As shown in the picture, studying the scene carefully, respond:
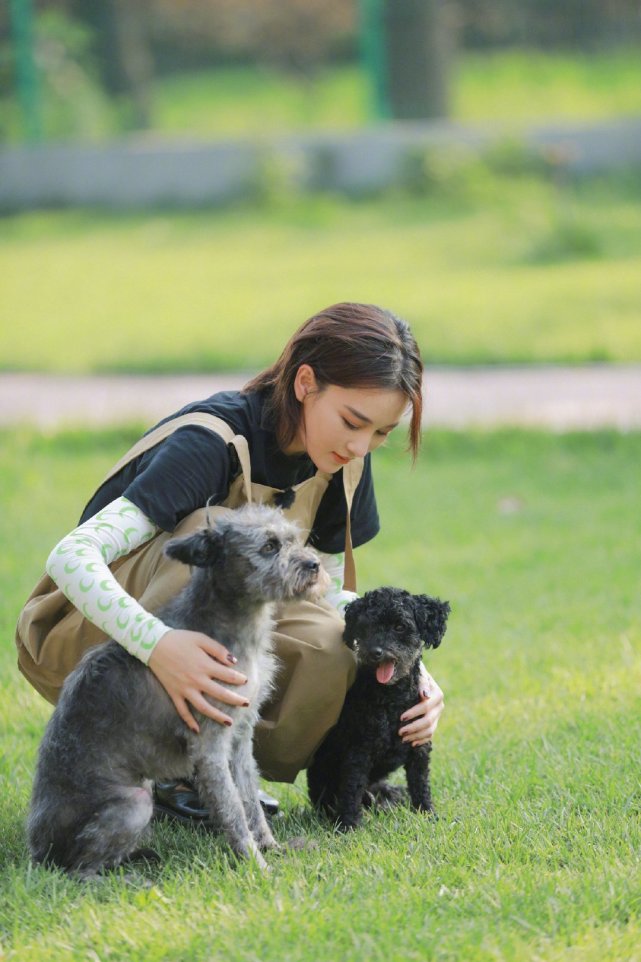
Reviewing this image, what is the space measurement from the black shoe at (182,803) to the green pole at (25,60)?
56.2 ft

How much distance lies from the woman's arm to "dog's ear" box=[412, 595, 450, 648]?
0.73 metres

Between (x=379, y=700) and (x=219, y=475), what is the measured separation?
901 millimetres

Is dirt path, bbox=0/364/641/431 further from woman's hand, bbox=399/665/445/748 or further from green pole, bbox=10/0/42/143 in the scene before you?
green pole, bbox=10/0/42/143

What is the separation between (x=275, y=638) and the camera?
4391 mm

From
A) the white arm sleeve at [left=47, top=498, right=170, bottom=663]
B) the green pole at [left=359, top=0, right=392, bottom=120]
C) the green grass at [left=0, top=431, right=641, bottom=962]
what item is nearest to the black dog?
the green grass at [left=0, top=431, right=641, bottom=962]

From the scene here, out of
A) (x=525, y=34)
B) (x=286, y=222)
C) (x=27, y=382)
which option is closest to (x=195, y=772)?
(x=27, y=382)

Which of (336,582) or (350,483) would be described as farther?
(336,582)

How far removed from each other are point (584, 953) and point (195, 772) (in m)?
1.29

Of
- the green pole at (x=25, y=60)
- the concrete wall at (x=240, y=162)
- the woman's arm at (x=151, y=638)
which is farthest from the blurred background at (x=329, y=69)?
the woman's arm at (x=151, y=638)

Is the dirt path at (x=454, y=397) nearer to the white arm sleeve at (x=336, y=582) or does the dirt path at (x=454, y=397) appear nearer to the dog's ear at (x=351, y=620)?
the white arm sleeve at (x=336, y=582)

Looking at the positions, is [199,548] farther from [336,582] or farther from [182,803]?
[182,803]

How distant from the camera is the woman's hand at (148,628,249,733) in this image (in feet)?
12.7

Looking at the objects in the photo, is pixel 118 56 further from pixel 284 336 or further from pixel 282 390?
pixel 282 390

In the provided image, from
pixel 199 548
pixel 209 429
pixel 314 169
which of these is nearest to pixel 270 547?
pixel 199 548
